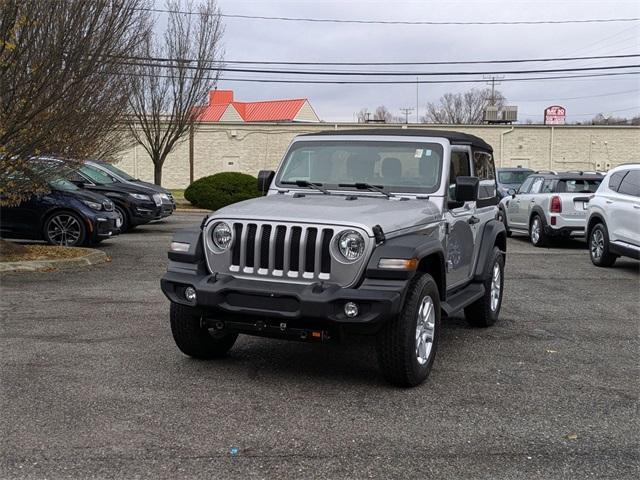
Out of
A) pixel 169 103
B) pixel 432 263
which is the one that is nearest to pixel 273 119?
pixel 169 103

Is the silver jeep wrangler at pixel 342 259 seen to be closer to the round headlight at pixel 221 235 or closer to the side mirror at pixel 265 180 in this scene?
the round headlight at pixel 221 235

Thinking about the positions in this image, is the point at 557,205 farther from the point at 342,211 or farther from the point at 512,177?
the point at 342,211

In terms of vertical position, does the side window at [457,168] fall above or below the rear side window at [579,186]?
above

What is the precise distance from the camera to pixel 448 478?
12.6 ft

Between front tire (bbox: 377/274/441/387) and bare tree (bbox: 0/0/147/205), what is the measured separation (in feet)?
21.0

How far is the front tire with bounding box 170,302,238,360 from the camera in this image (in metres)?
5.68

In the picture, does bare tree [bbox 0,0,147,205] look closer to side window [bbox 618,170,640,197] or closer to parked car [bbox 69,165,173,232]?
parked car [bbox 69,165,173,232]

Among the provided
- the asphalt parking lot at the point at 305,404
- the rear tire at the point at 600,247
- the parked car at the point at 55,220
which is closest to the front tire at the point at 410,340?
the asphalt parking lot at the point at 305,404

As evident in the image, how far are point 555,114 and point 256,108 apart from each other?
29219 millimetres

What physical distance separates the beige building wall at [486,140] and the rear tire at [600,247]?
2612cm

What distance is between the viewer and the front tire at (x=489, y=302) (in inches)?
293

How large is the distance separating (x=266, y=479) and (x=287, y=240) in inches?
73.9

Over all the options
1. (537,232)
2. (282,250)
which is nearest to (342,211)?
(282,250)

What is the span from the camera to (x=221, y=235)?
17.8ft
